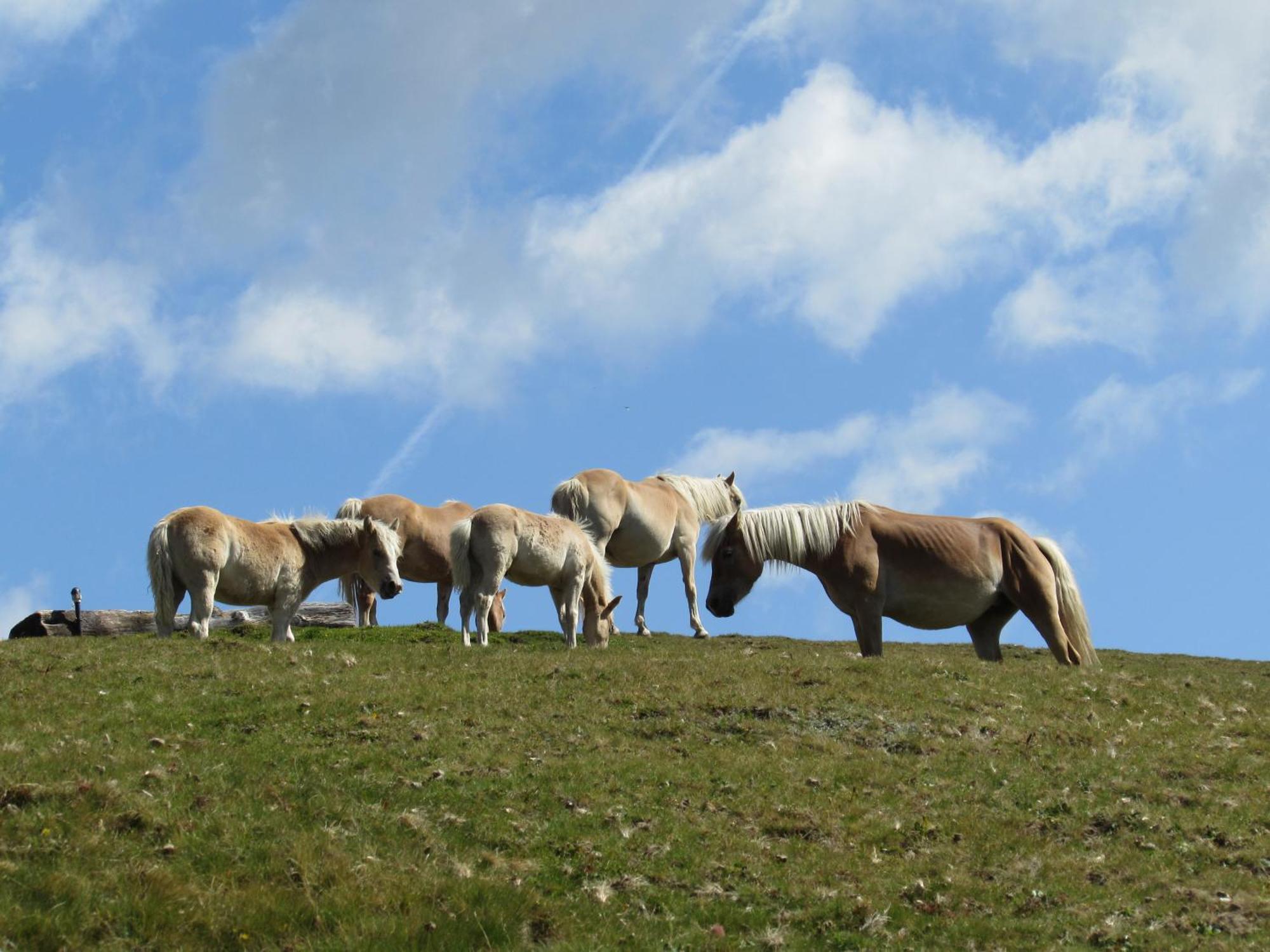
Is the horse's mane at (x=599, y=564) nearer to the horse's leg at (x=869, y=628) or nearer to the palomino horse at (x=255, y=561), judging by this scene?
the palomino horse at (x=255, y=561)

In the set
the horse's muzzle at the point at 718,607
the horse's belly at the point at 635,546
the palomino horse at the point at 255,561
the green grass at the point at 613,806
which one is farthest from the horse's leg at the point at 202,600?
the horse's belly at the point at 635,546

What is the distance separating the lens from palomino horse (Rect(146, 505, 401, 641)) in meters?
21.4

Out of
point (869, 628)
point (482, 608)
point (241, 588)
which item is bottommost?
point (869, 628)

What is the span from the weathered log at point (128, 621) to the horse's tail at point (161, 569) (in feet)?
19.1

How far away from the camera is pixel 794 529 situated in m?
21.1

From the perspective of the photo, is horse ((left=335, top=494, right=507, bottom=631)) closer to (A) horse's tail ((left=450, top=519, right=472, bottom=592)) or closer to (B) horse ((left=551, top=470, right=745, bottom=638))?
(B) horse ((left=551, top=470, right=745, bottom=638))

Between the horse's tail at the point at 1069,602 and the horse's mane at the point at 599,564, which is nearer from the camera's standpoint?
the horse's tail at the point at 1069,602

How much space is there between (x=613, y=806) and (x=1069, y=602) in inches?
428

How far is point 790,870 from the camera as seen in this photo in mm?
12297

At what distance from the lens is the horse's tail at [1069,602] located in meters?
21.8

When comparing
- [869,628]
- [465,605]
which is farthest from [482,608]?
[869,628]

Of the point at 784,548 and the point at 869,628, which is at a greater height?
the point at 784,548

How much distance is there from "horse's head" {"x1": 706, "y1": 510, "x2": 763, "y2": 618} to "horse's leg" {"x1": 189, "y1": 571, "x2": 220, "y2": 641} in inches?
293

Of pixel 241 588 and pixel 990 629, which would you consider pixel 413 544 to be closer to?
pixel 241 588
